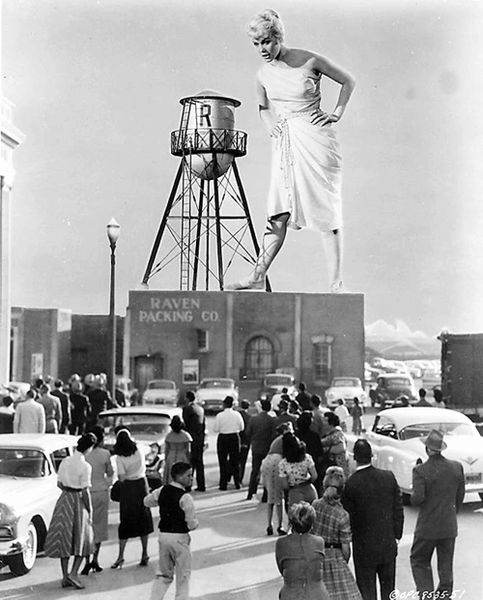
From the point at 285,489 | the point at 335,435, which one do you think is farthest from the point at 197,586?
the point at 335,435

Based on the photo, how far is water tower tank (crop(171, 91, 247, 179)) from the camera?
11023 mm

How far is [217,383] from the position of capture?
15.4 m

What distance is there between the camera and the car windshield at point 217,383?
15.2 metres

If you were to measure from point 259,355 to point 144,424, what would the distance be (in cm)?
253

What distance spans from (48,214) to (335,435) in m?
4.60

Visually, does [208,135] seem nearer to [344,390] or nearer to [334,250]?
[334,250]

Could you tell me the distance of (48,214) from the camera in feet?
38.1

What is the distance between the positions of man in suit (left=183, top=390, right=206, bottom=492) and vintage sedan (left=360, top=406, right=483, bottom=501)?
2.51 m

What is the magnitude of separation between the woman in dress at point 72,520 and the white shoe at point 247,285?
3.20 m

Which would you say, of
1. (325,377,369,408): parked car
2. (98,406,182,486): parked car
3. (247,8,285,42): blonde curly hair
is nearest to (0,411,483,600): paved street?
(98,406,182,486): parked car

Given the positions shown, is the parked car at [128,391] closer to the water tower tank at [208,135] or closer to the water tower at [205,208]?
the water tower at [205,208]

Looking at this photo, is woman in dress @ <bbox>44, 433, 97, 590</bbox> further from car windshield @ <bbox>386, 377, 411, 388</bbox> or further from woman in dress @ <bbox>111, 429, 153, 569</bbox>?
car windshield @ <bbox>386, 377, 411, 388</bbox>

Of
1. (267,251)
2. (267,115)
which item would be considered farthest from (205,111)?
(267,251)

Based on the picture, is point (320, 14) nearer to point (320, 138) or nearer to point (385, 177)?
point (320, 138)
